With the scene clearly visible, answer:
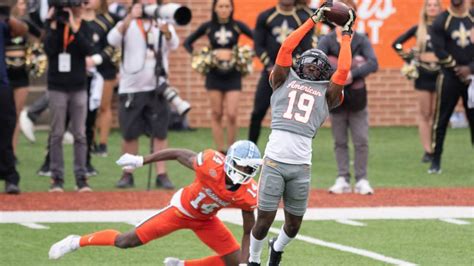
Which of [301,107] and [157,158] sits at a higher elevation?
[301,107]

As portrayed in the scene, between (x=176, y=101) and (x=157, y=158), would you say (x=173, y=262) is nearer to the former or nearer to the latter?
(x=157, y=158)

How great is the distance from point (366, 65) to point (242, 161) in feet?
15.3

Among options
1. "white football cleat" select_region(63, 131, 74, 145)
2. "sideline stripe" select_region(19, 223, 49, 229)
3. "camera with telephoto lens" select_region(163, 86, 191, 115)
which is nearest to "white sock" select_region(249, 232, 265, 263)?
"sideline stripe" select_region(19, 223, 49, 229)

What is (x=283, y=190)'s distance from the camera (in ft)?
30.2

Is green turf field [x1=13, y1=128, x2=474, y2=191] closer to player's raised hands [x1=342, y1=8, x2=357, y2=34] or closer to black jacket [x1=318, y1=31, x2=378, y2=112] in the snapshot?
black jacket [x1=318, y1=31, x2=378, y2=112]

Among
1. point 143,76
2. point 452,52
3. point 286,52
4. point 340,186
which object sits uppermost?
point 286,52

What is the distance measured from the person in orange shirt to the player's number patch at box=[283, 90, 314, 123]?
0.36 m

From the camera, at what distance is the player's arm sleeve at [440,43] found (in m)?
15.2

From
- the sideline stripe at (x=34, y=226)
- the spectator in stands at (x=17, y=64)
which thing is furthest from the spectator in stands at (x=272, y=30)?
the sideline stripe at (x=34, y=226)

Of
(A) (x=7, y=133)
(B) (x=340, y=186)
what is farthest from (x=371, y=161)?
(A) (x=7, y=133)

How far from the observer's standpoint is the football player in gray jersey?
917cm

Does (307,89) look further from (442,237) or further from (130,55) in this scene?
(130,55)

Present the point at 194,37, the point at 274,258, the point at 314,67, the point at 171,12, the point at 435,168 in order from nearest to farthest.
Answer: the point at 314,67 → the point at 274,258 → the point at 171,12 → the point at 435,168 → the point at 194,37

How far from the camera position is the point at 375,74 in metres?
21.1
